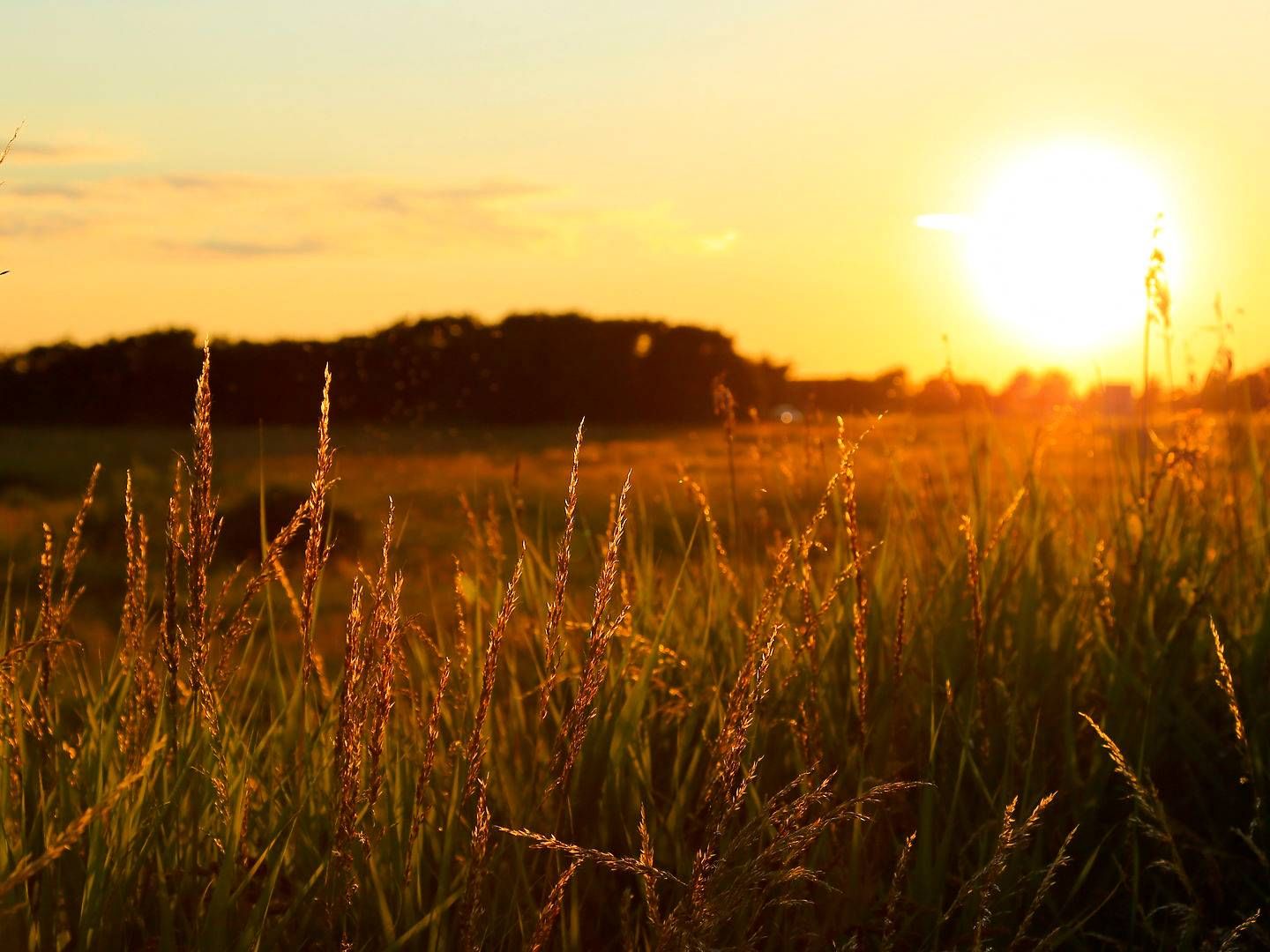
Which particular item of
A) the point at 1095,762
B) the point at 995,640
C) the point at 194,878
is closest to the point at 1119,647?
the point at 995,640

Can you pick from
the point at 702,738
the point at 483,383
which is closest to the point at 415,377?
the point at 483,383

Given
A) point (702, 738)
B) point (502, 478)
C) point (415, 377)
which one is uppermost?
point (415, 377)

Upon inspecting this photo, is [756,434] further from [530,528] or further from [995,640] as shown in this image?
[530,528]

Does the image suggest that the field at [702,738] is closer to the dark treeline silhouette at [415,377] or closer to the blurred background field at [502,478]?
the blurred background field at [502,478]

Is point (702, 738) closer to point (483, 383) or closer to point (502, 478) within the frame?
point (502, 478)

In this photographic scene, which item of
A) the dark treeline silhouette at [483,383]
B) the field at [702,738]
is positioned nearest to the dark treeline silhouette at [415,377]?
the dark treeline silhouette at [483,383]

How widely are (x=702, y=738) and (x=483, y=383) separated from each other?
12946mm

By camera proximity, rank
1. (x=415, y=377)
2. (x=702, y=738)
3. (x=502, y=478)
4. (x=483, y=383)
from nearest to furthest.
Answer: (x=702, y=738), (x=502, y=478), (x=415, y=377), (x=483, y=383)

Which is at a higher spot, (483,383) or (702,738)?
(483,383)

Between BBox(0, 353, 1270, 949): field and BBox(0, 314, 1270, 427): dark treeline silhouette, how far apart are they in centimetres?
23

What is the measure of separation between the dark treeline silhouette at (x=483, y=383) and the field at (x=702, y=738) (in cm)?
23

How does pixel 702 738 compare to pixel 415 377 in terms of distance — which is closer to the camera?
pixel 702 738

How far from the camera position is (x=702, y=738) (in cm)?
246

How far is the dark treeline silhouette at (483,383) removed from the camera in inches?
160
